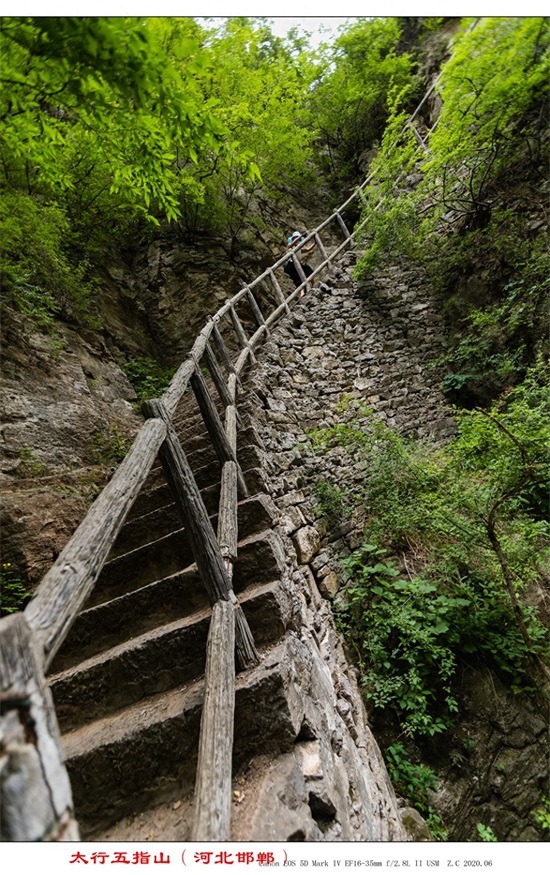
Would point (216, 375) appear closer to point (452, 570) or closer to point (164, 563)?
point (164, 563)

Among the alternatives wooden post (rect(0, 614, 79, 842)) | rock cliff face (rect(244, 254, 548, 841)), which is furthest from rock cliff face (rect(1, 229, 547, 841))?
wooden post (rect(0, 614, 79, 842))

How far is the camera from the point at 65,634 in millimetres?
943

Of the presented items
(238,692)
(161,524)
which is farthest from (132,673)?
(161,524)

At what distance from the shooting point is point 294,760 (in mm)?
1475

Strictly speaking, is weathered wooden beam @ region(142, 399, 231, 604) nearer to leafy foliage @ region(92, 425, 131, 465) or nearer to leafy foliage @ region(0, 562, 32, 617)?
leafy foliage @ region(0, 562, 32, 617)

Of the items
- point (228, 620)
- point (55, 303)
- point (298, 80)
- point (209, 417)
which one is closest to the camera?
point (228, 620)

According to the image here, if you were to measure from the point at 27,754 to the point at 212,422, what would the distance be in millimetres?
2220

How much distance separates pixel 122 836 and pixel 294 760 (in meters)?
0.63

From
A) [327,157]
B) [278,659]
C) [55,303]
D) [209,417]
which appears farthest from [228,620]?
[327,157]

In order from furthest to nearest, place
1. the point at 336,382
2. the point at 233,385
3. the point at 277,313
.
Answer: the point at 277,313 < the point at 336,382 < the point at 233,385

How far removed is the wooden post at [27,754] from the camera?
622 mm

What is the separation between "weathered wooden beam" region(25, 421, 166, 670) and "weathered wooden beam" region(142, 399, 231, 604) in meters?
0.26

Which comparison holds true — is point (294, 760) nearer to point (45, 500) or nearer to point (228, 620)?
point (228, 620)

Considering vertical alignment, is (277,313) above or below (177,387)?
above
